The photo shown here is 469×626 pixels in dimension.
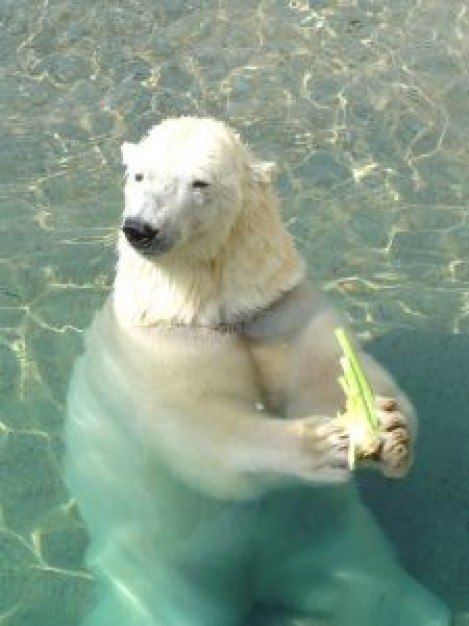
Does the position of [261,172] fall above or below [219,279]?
above

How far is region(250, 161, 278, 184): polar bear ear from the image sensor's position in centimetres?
480

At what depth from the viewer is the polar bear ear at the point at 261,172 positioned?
4.80 meters

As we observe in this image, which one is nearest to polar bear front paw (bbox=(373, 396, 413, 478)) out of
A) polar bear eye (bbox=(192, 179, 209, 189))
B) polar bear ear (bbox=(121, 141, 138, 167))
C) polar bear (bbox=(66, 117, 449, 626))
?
polar bear (bbox=(66, 117, 449, 626))

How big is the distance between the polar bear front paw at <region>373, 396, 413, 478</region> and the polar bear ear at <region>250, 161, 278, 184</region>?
3.69 feet

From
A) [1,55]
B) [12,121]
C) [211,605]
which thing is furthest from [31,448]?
[1,55]

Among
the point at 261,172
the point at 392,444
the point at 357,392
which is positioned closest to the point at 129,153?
the point at 261,172

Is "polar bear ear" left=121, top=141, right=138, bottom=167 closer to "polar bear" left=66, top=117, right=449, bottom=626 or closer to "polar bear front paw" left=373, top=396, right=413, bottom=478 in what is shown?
"polar bear" left=66, top=117, right=449, bottom=626

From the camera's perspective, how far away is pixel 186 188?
4.52 meters

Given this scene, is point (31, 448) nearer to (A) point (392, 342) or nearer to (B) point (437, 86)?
(A) point (392, 342)

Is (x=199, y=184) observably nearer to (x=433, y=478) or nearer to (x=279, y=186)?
(x=433, y=478)

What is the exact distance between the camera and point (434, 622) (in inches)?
189

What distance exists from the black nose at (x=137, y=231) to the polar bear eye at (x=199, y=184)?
0.29 metres

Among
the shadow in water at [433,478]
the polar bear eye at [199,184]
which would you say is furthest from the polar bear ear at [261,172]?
the shadow in water at [433,478]

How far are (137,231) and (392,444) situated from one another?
1129 mm
